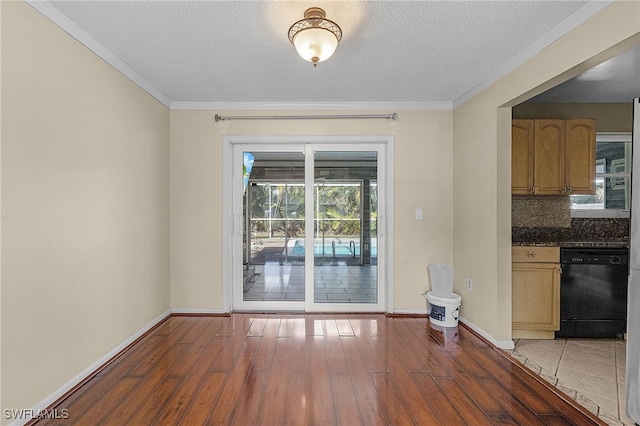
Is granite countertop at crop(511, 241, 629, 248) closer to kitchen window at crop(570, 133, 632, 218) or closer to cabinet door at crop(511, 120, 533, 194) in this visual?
cabinet door at crop(511, 120, 533, 194)

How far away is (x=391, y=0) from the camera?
6.01 ft

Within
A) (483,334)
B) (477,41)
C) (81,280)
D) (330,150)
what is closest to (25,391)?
(81,280)

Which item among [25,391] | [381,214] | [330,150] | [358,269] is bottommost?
[25,391]

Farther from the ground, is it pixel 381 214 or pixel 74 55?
pixel 74 55

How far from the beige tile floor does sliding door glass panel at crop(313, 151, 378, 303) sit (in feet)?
5.55

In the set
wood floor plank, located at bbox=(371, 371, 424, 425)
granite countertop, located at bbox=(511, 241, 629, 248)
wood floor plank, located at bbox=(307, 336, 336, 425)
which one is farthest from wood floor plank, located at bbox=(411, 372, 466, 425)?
granite countertop, located at bbox=(511, 241, 629, 248)

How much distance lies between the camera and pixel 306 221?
379 cm

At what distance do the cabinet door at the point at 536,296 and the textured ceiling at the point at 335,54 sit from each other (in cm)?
194

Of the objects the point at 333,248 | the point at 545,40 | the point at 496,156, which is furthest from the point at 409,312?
the point at 545,40

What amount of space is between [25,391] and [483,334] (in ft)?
11.7

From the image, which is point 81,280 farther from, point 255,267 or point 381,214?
point 381,214

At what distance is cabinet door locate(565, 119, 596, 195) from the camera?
327 centimetres

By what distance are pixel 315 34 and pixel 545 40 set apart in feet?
5.70

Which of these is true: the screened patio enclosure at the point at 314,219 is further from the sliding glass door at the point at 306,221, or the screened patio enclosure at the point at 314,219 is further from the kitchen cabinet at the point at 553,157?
the kitchen cabinet at the point at 553,157
